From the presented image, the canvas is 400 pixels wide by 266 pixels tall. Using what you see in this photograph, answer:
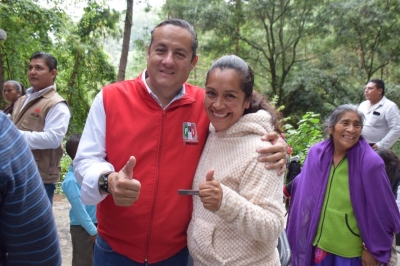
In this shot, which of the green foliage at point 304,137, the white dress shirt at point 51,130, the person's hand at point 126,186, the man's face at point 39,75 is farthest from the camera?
the green foliage at point 304,137

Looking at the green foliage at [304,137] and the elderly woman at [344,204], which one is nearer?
the elderly woman at [344,204]

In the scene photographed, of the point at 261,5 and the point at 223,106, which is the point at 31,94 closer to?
the point at 223,106

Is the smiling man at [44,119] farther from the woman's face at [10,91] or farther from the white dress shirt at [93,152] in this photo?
the woman's face at [10,91]

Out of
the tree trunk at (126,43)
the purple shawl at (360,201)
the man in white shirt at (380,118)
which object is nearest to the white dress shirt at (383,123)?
the man in white shirt at (380,118)

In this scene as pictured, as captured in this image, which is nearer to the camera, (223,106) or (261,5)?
(223,106)

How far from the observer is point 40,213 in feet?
3.47

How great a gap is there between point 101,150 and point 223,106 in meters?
0.62

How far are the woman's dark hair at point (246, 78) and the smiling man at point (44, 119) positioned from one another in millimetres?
1997

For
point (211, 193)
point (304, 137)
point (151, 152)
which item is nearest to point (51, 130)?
point (151, 152)

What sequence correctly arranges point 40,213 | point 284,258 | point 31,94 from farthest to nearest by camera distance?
point 31,94 → point 284,258 → point 40,213

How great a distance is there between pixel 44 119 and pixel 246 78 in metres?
2.30

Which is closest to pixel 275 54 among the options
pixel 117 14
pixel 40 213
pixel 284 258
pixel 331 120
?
pixel 117 14

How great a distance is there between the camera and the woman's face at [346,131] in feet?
9.04

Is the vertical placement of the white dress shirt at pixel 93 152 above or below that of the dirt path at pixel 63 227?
above
